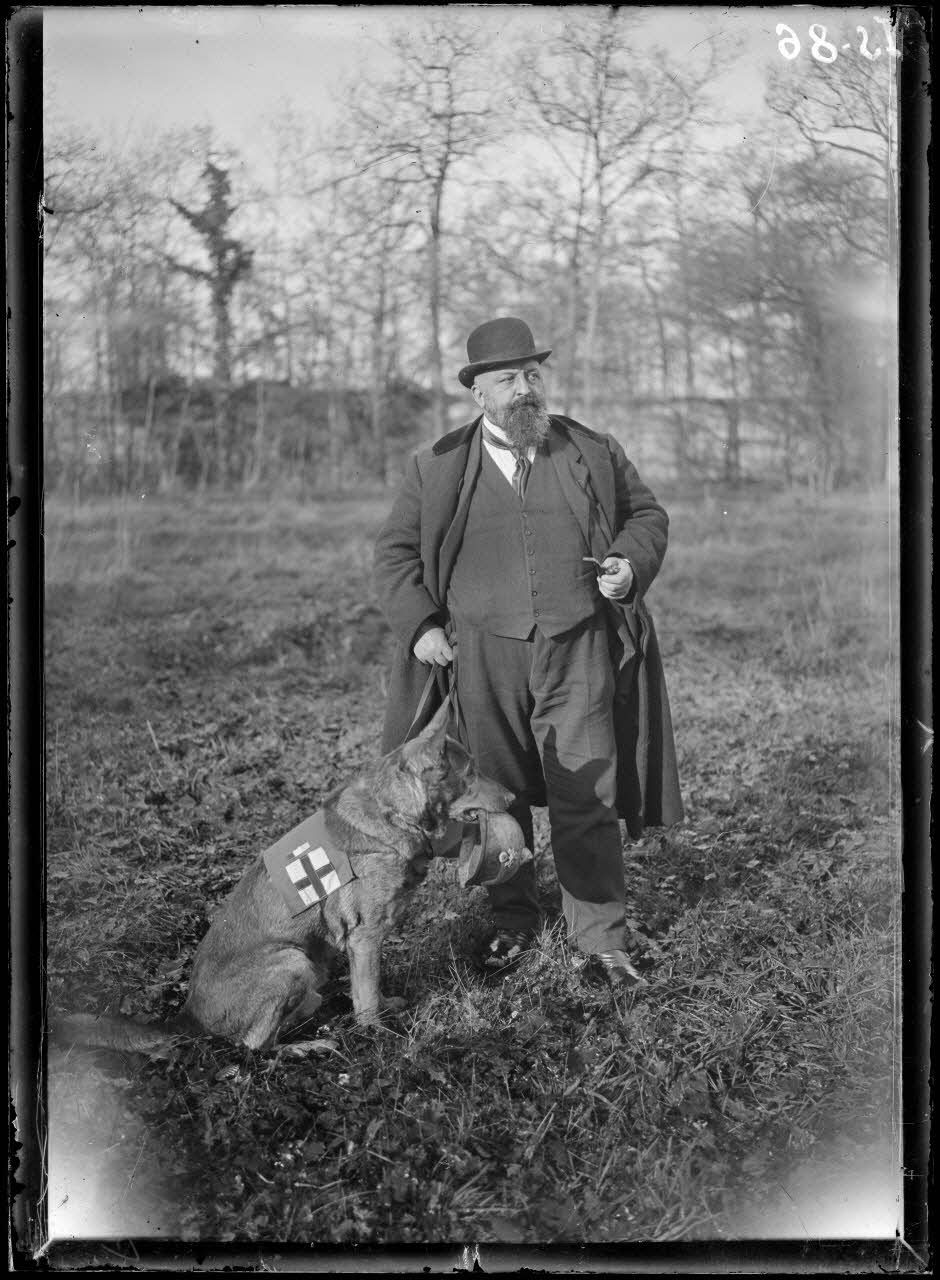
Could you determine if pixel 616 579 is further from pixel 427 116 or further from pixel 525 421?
pixel 427 116

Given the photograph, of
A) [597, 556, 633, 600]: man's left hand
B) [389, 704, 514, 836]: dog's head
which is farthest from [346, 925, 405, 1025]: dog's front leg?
[597, 556, 633, 600]: man's left hand

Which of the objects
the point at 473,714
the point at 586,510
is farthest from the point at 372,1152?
the point at 586,510

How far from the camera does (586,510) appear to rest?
4527mm

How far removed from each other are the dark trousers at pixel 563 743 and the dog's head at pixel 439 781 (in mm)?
625

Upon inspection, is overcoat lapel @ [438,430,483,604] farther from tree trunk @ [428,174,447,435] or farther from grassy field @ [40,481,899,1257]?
grassy field @ [40,481,899,1257]

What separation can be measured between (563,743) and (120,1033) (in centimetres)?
219

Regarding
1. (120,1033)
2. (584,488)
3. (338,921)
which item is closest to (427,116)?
(584,488)

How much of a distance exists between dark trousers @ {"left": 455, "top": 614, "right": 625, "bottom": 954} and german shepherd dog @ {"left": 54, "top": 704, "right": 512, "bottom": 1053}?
2.00 feet

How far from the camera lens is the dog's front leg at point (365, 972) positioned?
406cm

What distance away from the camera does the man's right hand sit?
4.52 metres

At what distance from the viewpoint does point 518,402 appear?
4.44 meters

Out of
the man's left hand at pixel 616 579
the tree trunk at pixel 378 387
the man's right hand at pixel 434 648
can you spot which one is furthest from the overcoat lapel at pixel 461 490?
the tree trunk at pixel 378 387

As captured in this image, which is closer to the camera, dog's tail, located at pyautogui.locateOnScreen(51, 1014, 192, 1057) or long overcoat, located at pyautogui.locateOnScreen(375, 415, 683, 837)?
dog's tail, located at pyautogui.locateOnScreen(51, 1014, 192, 1057)

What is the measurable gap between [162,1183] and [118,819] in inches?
72.2
